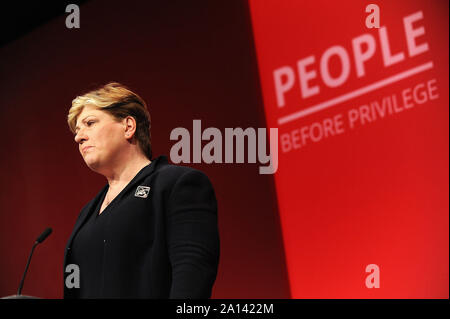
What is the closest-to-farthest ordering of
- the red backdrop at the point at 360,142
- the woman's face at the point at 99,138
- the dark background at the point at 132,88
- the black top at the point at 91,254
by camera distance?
1. the black top at the point at 91,254
2. the woman's face at the point at 99,138
3. the red backdrop at the point at 360,142
4. the dark background at the point at 132,88

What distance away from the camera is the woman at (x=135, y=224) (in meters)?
1.26

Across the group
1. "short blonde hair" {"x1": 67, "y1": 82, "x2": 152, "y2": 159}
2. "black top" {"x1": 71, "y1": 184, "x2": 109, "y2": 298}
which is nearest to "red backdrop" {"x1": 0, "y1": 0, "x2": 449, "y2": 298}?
"short blonde hair" {"x1": 67, "y1": 82, "x2": 152, "y2": 159}

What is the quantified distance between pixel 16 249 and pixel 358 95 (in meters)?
2.51

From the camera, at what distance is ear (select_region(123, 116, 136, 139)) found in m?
1.52

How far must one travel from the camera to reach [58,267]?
11.3 ft

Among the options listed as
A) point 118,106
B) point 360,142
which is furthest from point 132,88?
point 118,106

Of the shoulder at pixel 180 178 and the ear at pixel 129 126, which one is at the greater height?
the ear at pixel 129 126

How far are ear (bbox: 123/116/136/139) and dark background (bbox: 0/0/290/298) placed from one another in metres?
1.32

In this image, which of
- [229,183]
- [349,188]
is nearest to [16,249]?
[229,183]

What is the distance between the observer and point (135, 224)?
1337 mm

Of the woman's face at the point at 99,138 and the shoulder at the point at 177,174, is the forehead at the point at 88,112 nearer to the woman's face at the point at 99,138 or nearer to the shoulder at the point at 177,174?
the woman's face at the point at 99,138

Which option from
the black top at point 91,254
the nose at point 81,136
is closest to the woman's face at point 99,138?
the nose at point 81,136

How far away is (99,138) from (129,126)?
0.33 ft

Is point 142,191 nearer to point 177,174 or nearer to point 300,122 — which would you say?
point 177,174
